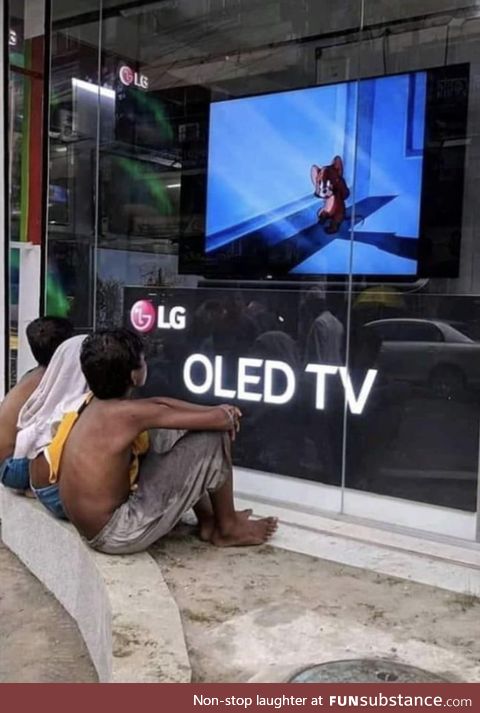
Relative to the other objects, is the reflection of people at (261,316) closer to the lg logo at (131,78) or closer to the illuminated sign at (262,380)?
the illuminated sign at (262,380)

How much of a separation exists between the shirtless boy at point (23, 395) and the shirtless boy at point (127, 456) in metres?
0.59

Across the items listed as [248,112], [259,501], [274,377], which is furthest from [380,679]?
[248,112]

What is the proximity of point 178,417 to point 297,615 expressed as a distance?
37.6 inches

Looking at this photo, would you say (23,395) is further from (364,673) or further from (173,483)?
(364,673)

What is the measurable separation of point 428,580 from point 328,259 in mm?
2810

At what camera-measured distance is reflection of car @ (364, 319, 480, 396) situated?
4926mm

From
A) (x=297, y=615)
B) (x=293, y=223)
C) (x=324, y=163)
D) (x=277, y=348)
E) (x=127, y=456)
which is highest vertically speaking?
(x=324, y=163)

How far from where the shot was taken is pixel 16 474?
4.05 metres

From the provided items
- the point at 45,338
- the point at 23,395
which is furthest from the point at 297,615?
the point at 45,338

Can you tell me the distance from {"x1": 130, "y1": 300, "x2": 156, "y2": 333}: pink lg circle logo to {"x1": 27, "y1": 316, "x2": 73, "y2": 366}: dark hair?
5.22ft

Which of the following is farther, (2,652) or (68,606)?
(68,606)

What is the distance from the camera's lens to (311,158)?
228 inches

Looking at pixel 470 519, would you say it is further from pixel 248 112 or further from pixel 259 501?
pixel 248 112

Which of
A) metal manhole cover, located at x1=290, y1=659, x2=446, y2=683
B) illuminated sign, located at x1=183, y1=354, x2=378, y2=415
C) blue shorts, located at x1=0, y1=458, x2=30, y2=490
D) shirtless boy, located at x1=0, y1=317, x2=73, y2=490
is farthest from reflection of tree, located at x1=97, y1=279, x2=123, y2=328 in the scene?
metal manhole cover, located at x1=290, y1=659, x2=446, y2=683
